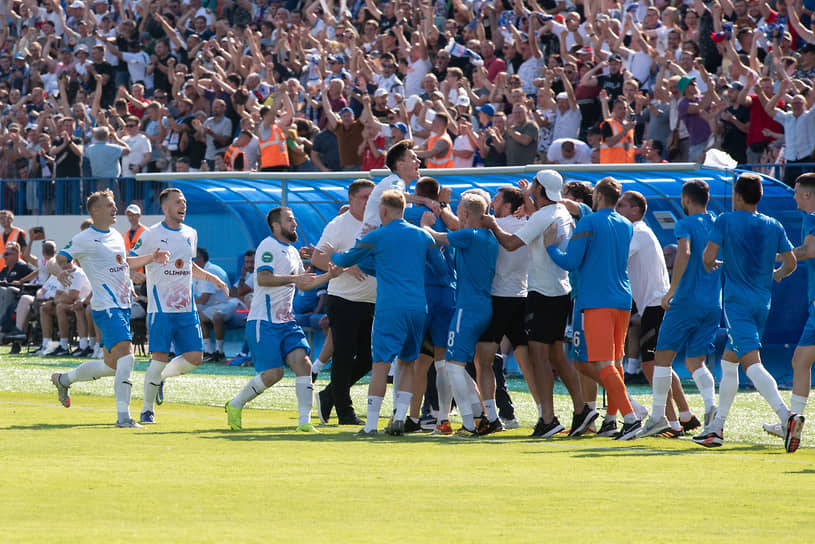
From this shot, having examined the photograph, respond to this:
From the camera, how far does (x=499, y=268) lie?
1122 centimetres

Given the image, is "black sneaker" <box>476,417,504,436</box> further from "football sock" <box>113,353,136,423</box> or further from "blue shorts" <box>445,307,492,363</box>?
"football sock" <box>113,353,136,423</box>

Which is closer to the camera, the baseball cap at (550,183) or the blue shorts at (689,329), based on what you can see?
the blue shorts at (689,329)

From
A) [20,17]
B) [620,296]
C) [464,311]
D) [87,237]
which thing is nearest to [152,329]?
[87,237]

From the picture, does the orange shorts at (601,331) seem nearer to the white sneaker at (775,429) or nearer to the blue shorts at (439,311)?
the blue shorts at (439,311)

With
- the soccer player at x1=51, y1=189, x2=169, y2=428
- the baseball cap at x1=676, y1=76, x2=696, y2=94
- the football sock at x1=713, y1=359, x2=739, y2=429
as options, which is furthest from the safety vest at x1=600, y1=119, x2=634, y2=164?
the soccer player at x1=51, y1=189, x2=169, y2=428

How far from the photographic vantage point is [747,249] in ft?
34.4

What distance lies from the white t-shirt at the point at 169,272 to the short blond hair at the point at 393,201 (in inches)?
87.6

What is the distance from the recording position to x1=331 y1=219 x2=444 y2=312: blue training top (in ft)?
35.4

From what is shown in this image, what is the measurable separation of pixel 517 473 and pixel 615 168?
6.82 metres

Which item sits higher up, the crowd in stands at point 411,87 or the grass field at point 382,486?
the crowd in stands at point 411,87

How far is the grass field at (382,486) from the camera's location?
6621mm

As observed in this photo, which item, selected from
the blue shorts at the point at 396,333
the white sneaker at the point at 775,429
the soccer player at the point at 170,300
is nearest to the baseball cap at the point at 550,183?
the blue shorts at the point at 396,333

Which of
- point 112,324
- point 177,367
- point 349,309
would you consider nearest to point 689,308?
point 349,309

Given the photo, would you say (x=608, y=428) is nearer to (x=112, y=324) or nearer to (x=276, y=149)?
(x=112, y=324)
